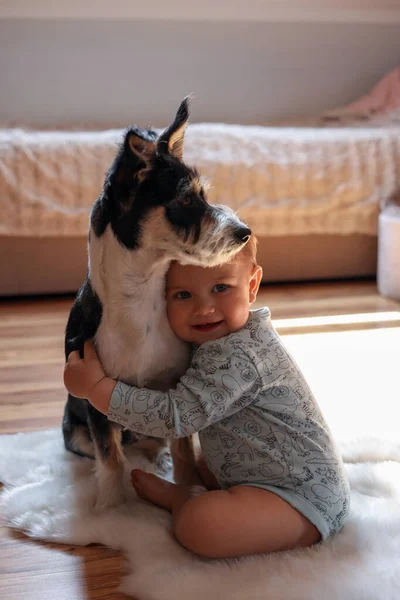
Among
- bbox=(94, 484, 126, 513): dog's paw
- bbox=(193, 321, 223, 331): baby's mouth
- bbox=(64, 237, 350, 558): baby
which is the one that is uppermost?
bbox=(193, 321, 223, 331): baby's mouth

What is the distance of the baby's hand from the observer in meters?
1.26

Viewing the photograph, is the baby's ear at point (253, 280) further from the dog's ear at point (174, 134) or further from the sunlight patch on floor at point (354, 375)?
the sunlight patch on floor at point (354, 375)

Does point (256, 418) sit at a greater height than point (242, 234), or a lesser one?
lesser

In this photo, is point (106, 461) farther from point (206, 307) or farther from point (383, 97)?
point (383, 97)

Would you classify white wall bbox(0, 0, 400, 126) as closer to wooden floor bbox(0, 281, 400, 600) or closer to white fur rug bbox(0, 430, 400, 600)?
wooden floor bbox(0, 281, 400, 600)

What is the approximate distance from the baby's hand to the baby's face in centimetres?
16

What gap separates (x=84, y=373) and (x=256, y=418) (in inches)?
12.5

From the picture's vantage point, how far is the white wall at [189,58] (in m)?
3.84

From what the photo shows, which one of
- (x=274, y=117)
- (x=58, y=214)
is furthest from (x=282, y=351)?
(x=274, y=117)

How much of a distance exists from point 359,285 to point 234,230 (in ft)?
6.31

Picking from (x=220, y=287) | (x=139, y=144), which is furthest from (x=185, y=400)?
(x=139, y=144)

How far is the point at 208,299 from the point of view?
4.13 feet

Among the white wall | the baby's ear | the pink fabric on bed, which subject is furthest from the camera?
the white wall

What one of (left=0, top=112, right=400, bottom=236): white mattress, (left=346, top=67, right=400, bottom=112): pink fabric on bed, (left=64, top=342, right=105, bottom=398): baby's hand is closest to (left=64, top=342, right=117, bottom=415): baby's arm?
(left=64, top=342, right=105, bottom=398): baby's hand
